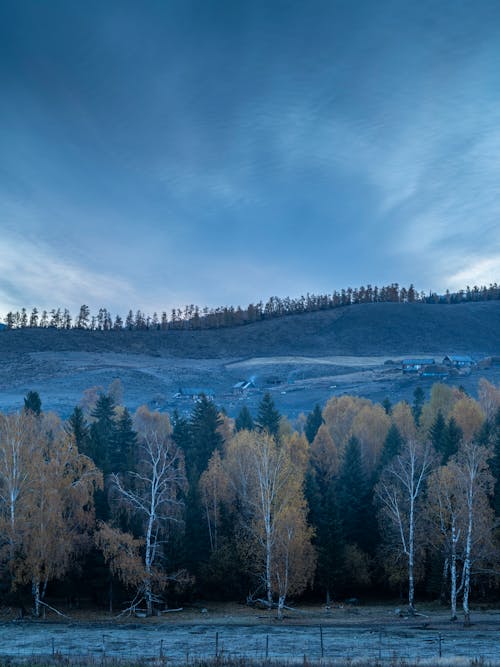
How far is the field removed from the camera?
24797mm

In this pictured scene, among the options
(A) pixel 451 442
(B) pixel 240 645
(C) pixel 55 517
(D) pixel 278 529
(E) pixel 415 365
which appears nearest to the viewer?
(B) pixel 240 645

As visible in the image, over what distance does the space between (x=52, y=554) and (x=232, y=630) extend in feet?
39.9

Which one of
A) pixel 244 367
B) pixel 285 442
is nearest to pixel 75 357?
pixel 244 367

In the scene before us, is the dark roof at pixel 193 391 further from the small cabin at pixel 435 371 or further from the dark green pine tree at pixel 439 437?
the dark green pine tree at pixel 439 437

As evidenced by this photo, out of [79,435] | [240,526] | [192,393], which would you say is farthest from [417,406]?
[192,393]

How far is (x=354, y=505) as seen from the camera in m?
50.0

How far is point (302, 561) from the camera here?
41.0 m

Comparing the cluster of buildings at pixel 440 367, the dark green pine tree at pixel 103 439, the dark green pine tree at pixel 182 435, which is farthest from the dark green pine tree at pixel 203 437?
the cluster of buildings at pixel 440 367

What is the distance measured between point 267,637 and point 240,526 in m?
21.4

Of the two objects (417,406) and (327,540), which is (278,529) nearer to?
(327,540)

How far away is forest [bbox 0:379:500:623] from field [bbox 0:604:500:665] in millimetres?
2054

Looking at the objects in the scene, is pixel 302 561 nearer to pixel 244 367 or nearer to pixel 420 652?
pixel 420 652

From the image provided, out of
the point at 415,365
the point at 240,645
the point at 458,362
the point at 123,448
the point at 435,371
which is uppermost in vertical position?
the point at 458,362

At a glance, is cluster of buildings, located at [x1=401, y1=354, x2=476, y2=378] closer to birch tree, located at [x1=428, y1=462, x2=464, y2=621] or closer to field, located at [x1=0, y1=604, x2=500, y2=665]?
birch tree, located at [x1=428, y1=462, x2=464, y2=621]
